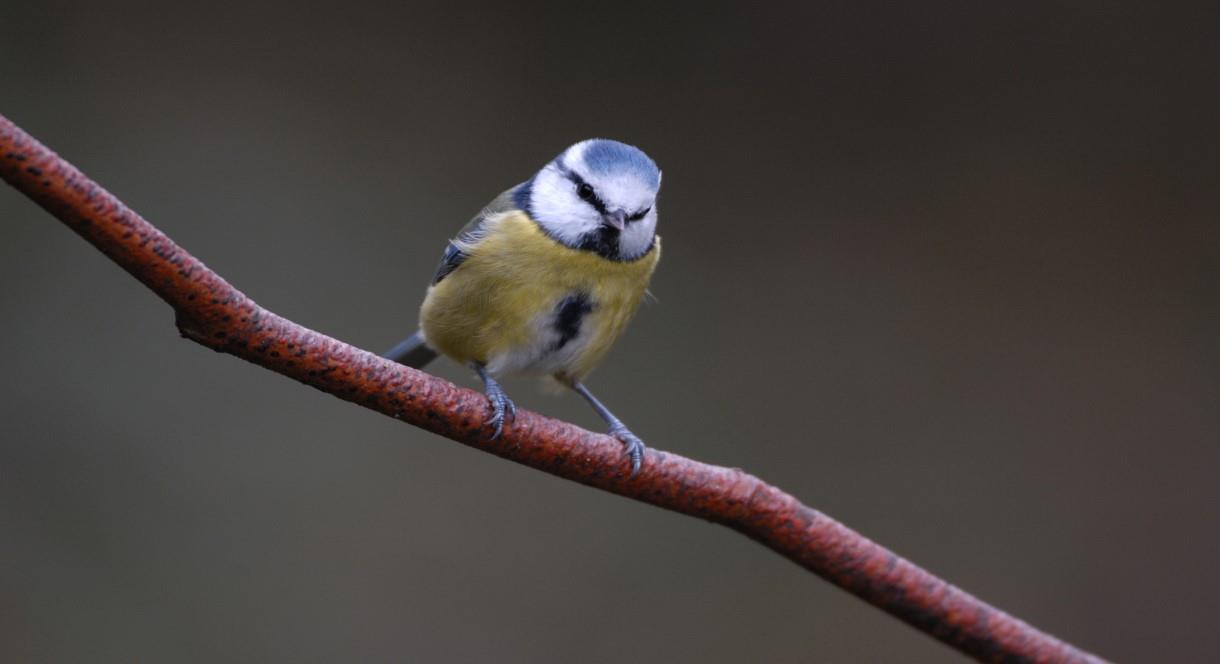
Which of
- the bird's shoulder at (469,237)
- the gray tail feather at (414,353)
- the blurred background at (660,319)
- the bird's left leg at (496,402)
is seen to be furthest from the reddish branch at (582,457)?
the blurred background at (660,319)

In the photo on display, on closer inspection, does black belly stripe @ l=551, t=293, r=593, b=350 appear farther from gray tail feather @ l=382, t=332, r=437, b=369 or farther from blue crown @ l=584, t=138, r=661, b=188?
gray tail feather @ l=382, t=332, r=437, b=369

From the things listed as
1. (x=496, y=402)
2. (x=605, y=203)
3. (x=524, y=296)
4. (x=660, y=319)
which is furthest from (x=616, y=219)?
(x=660, y=319)

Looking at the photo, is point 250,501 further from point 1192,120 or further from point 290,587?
point 1192,120

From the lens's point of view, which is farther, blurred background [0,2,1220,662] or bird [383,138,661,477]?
blurred background [0,2,1220,662]

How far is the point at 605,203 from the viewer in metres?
1.14

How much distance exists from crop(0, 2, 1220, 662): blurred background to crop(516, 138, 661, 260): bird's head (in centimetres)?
74

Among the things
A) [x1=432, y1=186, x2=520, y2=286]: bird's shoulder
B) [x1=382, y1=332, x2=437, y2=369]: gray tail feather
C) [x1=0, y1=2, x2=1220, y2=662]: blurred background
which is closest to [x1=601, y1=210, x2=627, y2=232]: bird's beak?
[x1=432, y1=186, x2=520, y2=286]: bird's shoulder

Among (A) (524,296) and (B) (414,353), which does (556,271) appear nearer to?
(A) (524,296)

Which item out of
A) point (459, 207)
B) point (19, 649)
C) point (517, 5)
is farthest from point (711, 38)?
point (19, 649)

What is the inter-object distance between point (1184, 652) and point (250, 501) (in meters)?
1.56

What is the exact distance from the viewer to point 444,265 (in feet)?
4.20

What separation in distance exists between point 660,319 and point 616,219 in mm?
884

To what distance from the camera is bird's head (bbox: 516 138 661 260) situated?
1134mm

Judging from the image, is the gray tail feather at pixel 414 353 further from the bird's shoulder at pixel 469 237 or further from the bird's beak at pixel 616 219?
the bird's beak at pixel 616 219
